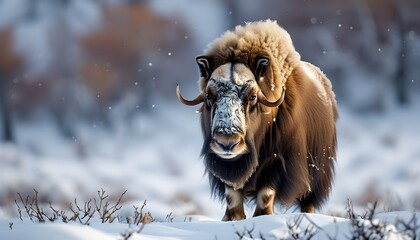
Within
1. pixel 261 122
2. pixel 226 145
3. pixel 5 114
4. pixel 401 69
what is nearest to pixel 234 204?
pixel 261 122

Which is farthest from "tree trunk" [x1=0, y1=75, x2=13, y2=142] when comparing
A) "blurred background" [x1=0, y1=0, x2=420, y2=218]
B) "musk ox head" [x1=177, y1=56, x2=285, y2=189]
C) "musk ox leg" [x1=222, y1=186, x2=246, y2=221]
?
"musk ox head" [x1=177, y1=56, x2=285, y2=189]

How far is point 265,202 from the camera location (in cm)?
517

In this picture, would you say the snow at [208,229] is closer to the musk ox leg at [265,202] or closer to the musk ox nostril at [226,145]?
the musk ox nostril at [226,145]

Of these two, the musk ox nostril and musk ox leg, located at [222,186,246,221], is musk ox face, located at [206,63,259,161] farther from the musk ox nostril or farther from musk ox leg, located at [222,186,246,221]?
musk ox leg, located at [222,186,246,221]

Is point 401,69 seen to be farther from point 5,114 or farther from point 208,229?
point 208,229

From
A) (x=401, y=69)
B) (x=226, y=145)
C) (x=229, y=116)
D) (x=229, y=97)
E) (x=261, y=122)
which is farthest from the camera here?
(x=401, y=69)

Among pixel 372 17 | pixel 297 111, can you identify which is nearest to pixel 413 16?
pixel 372 17

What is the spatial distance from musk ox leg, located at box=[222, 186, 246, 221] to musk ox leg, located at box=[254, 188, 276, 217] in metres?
0.13

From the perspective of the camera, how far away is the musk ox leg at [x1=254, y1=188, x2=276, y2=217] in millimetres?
5156

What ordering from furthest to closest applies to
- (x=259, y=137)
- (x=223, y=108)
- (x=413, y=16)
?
(x=413, y=16), (x=259, y=137), (x=223, y=108)

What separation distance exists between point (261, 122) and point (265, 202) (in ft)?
1.78

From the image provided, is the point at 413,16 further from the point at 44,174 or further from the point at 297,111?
the point at 297,111

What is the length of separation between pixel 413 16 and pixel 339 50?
2375mm

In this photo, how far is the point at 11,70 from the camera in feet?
80.3
